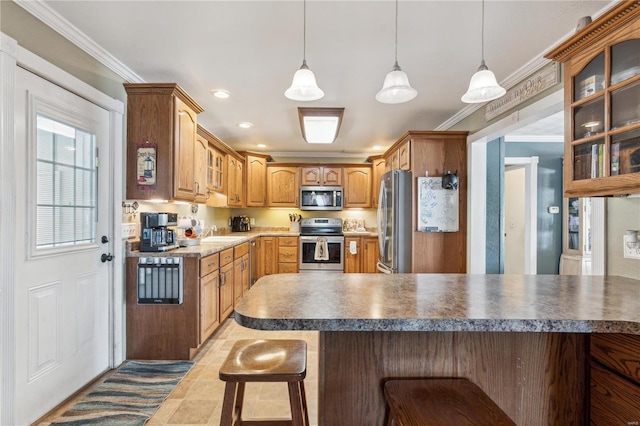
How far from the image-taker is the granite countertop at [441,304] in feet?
3.04

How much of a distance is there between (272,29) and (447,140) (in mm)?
2280

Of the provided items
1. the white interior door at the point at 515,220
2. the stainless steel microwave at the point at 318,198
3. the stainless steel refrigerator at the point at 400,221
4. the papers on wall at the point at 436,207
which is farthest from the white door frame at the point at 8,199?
the white interior door at the point at 515,220

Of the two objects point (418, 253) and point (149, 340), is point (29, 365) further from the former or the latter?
point (418, 253)

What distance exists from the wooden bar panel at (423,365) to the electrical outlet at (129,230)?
6.75ft

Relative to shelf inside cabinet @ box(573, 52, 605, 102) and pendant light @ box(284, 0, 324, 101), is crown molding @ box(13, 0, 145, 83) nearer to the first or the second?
pendant light @ box(284, 0, 324, 101)

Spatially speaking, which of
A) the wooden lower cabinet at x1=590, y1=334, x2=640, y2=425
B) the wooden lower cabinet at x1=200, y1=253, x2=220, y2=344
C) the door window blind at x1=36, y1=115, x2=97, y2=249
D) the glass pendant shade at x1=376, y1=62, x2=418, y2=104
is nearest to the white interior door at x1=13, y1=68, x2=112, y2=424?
the door window blind at x1=36, y1=115, x2=97, y2=249

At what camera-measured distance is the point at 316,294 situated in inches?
47.8

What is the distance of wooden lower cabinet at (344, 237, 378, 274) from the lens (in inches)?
208

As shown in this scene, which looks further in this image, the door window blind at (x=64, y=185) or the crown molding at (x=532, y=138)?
the crown molding at (x=532, y=138)

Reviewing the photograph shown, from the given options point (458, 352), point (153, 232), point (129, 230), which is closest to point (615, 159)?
point (458, 352)

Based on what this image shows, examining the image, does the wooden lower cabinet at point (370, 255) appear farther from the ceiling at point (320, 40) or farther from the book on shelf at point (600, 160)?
the book on shelf at point (600, 160)

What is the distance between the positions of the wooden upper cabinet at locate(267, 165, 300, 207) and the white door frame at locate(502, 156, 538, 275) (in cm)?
335

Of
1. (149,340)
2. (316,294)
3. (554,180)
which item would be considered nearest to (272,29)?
(316,294)

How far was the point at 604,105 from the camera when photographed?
1.49 meters
